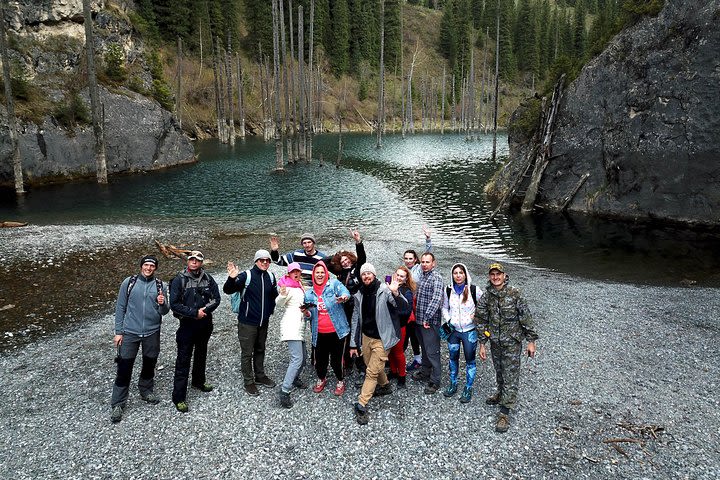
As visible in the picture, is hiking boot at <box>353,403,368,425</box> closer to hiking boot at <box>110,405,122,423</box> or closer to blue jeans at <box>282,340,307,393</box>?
blue jeans at <box>282,340,307,393</box>

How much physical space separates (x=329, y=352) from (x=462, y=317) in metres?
2.58

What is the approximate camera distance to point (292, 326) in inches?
316

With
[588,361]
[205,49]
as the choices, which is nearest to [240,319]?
[588,361]

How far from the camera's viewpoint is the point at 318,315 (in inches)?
318

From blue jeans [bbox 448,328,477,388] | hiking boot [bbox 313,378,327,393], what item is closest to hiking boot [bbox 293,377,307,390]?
hiking boot [bbox 313,378,327,393]

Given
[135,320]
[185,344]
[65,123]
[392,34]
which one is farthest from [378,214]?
[392,34]

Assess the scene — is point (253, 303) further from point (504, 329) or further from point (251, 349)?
point (504, 329)

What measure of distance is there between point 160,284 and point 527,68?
135m

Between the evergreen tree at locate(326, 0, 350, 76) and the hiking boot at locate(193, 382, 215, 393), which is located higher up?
the evergreen tree at locate(326, 0, 350, 76)

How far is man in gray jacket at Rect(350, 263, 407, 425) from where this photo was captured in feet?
25.5

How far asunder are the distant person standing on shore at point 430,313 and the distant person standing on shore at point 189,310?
3.70 metres

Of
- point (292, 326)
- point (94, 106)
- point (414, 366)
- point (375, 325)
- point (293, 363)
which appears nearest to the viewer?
point (375, 325)

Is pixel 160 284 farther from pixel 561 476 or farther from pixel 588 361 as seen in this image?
pixel 588 361

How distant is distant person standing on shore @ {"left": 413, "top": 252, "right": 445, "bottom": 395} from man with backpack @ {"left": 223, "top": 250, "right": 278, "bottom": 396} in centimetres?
278
